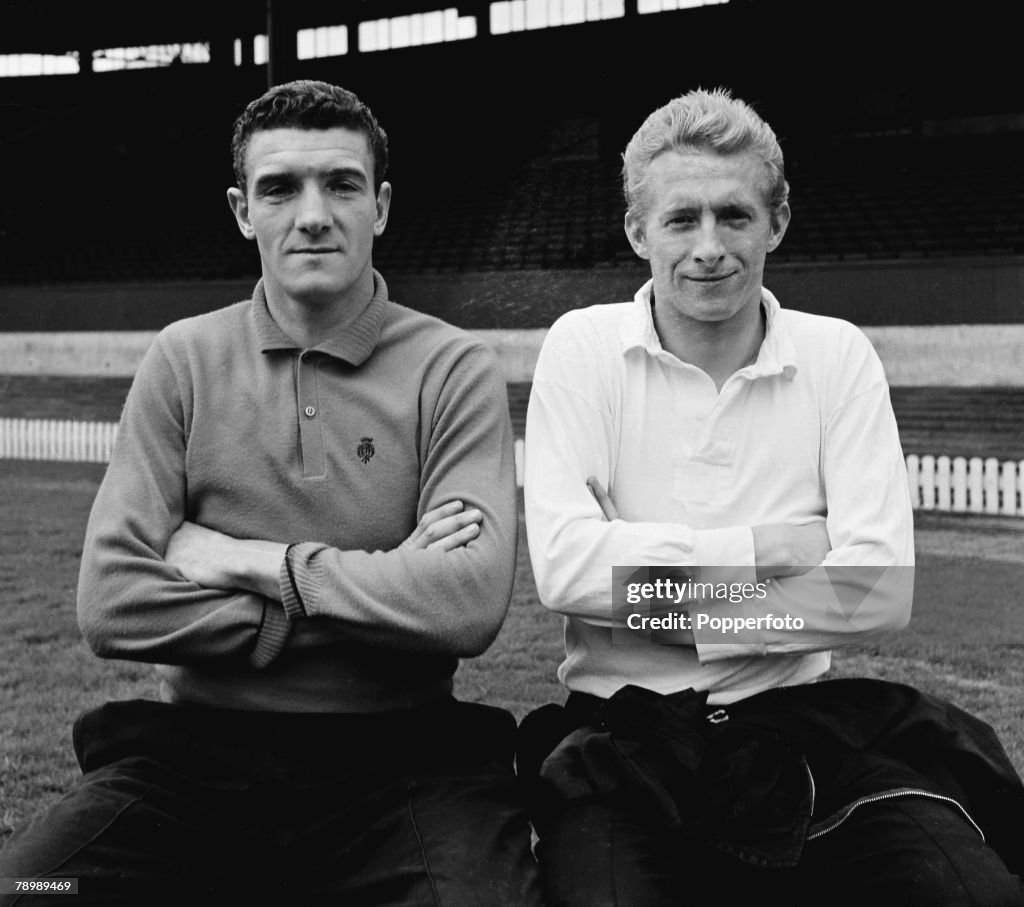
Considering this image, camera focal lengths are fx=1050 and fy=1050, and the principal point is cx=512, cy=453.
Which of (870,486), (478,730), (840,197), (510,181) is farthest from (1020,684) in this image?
(510,181)

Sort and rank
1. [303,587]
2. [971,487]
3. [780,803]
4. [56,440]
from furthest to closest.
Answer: [56,440], [971,487], [303,587], [780,803]

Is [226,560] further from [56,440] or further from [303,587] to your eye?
[56,440]

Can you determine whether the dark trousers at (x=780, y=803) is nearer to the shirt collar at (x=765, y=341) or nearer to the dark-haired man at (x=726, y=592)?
the dark-haired man at (x=726, y=592)

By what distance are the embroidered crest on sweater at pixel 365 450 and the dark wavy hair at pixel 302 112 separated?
1.83 feet

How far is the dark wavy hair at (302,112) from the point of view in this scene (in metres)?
1.84

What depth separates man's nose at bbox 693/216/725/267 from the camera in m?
1.78

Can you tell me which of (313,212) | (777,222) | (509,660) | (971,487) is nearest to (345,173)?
(313,212)

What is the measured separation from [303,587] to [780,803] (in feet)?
2.61

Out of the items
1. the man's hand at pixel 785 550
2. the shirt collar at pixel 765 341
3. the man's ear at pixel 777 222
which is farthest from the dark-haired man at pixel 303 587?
the man's ear at pixel 777 222

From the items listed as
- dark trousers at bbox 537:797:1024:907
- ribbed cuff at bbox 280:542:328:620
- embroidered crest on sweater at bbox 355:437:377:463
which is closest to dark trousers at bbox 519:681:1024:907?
dark trousers at bbox 537:797:1024:907

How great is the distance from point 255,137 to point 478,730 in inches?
43.9

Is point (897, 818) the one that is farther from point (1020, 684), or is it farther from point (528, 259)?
point (528, 259)

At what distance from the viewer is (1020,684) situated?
411 centimetres

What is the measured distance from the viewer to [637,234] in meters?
1.90
